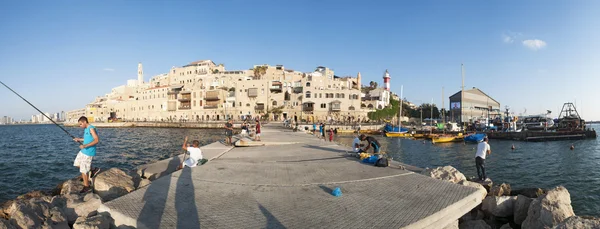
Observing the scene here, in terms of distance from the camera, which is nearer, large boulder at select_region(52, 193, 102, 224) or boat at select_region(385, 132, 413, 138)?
large boulder at select_region(52, 193, 102, 224)

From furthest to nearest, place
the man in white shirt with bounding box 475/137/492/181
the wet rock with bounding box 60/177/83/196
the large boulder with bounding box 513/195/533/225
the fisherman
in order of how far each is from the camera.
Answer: the man in white shirt with bounding box 475/137/492/181 → the wet rock with bounding box 60/177/83/196 → the fisherman → the large boulder with bounding box 513/195/533/225

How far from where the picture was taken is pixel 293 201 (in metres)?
5.22

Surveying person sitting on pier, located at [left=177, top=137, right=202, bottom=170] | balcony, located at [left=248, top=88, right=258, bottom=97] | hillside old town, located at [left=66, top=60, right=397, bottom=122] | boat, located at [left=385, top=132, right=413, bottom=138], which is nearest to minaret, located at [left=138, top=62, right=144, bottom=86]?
hillside old town, located at [left=66, top=60, right=397, bottom=122]

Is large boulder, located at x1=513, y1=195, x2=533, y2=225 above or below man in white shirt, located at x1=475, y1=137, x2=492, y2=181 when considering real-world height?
below

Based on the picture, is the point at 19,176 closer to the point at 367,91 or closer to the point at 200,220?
the point at 200,220

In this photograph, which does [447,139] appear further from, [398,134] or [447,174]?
[447,174]

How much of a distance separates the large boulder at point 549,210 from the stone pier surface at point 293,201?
143 centimetres

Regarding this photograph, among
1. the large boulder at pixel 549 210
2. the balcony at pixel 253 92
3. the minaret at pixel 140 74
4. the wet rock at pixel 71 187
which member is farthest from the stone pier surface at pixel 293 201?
the minaret at pixel 140 74

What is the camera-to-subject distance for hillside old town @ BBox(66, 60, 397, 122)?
70625mm

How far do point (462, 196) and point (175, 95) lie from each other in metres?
92.6

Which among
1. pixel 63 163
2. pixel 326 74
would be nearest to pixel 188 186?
pixel 63 163

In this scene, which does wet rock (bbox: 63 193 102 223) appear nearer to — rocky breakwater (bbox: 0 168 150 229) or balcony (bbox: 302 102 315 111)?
rocky breakwater (bbox: 0 168 150 229)

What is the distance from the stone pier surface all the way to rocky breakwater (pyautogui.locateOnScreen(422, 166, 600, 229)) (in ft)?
2.92

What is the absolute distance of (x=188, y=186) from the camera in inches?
242
